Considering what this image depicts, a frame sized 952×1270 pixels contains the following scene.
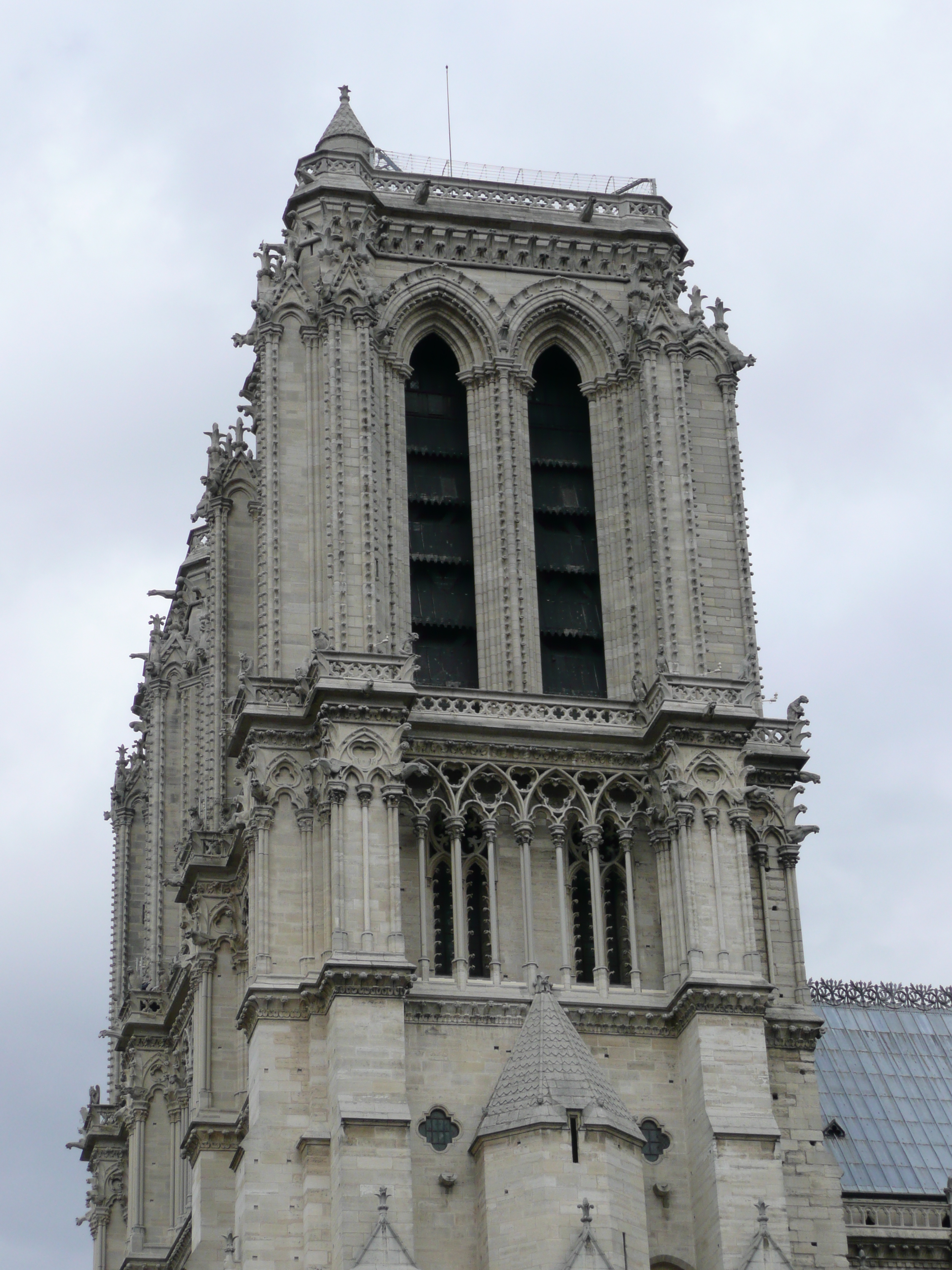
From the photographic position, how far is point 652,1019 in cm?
5609

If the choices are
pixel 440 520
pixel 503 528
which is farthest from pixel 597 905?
pixel 440 520

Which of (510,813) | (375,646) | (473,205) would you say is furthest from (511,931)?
(473,205)

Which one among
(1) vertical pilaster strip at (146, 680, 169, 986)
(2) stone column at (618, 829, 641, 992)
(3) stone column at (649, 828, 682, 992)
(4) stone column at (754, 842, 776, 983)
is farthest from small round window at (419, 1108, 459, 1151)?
(1) vertical pilaster strip at (146, 680, 169, 986)

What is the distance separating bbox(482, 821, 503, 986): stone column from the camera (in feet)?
184

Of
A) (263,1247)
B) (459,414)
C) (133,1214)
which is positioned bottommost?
(263,1247)

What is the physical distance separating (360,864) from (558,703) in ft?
19.6

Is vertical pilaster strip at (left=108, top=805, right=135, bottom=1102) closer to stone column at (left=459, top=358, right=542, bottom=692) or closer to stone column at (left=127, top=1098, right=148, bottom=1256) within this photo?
stone column at (left=127, top=1098, right=148, bottom=1256)

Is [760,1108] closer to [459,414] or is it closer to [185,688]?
[459,414]

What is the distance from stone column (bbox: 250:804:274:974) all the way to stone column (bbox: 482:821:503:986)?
420cm

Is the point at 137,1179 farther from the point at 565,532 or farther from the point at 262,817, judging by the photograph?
the point at 565,532

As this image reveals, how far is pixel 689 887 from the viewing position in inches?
2222

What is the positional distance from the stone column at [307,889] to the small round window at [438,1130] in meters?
3.49

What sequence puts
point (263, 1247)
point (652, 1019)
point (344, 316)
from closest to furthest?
point (263, 1247)
point (652, 1019)
point (344, 316)

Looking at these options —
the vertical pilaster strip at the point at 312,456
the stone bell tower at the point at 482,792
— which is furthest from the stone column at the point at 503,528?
the vertical pilaster strip at the point at 312,456
